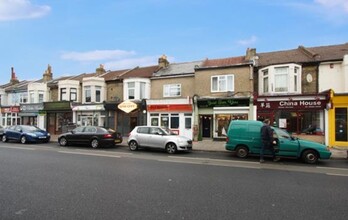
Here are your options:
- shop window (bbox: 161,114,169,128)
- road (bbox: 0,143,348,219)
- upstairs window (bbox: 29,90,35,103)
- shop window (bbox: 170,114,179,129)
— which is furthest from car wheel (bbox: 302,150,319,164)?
upstairs window (bbox: 29,90,35,103)

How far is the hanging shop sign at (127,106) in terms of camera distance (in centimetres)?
2466

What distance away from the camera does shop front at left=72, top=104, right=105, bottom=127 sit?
27.2m

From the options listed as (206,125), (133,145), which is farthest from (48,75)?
(133,145)

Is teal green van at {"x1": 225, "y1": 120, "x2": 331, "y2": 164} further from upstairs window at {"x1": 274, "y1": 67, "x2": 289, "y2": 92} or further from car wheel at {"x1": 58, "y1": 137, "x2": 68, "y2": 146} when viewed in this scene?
car wheel at {"x1": 58, "y1": 137, "x2": 68, "y2": 146}

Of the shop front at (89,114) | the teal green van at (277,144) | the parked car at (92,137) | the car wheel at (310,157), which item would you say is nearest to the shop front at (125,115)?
the shop front at (89,114)

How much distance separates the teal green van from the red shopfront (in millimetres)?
7052

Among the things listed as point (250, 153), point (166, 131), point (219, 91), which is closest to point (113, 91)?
point (219, 91)

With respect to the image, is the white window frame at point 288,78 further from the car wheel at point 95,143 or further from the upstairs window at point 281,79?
the car wheel at point 95,143

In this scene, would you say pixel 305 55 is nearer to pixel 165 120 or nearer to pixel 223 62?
pixel 223 62

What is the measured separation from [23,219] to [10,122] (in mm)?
35641

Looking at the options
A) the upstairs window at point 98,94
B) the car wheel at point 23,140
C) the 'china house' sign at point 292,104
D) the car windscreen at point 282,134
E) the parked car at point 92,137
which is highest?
the upstairs window at point 98,94

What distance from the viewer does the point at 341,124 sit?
1811 centimetres

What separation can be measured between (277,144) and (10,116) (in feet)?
112

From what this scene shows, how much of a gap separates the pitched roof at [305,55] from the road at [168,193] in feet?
43.8
